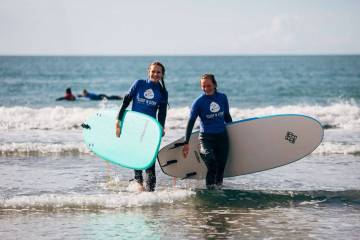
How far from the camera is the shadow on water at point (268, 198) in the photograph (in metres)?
7.60

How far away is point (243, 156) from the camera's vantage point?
854cm

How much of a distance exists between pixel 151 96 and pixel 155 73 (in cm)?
30

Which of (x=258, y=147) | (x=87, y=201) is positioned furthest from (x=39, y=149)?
(x=258, y=147)

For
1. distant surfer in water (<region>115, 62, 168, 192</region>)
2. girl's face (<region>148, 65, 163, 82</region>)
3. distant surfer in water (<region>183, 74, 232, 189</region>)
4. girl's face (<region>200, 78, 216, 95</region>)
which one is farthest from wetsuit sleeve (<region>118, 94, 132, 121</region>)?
girl's face (<region>200, 78, 216, 95</region>)

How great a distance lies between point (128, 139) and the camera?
8094 millimetres

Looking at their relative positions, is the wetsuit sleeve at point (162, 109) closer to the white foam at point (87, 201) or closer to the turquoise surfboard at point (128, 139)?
the turquoise surfboard at point (128, 139)

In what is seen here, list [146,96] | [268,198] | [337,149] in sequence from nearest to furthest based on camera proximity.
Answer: [146,96] < [268,198] < [337,149]

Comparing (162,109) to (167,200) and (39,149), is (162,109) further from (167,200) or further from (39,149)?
(39,149)

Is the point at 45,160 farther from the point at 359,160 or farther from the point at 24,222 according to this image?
the point at 359,160

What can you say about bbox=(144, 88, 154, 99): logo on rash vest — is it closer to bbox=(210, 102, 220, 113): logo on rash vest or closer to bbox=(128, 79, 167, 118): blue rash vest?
bbox=(128, 79, 167, 118): blue rash vest

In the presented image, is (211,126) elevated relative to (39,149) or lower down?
elevated

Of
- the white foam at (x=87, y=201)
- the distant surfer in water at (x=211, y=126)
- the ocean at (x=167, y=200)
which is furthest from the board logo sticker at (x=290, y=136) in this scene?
the white foam at (x=87, y=201)

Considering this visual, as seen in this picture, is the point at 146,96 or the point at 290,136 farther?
the point at 290,136

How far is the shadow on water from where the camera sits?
760 centimetres
